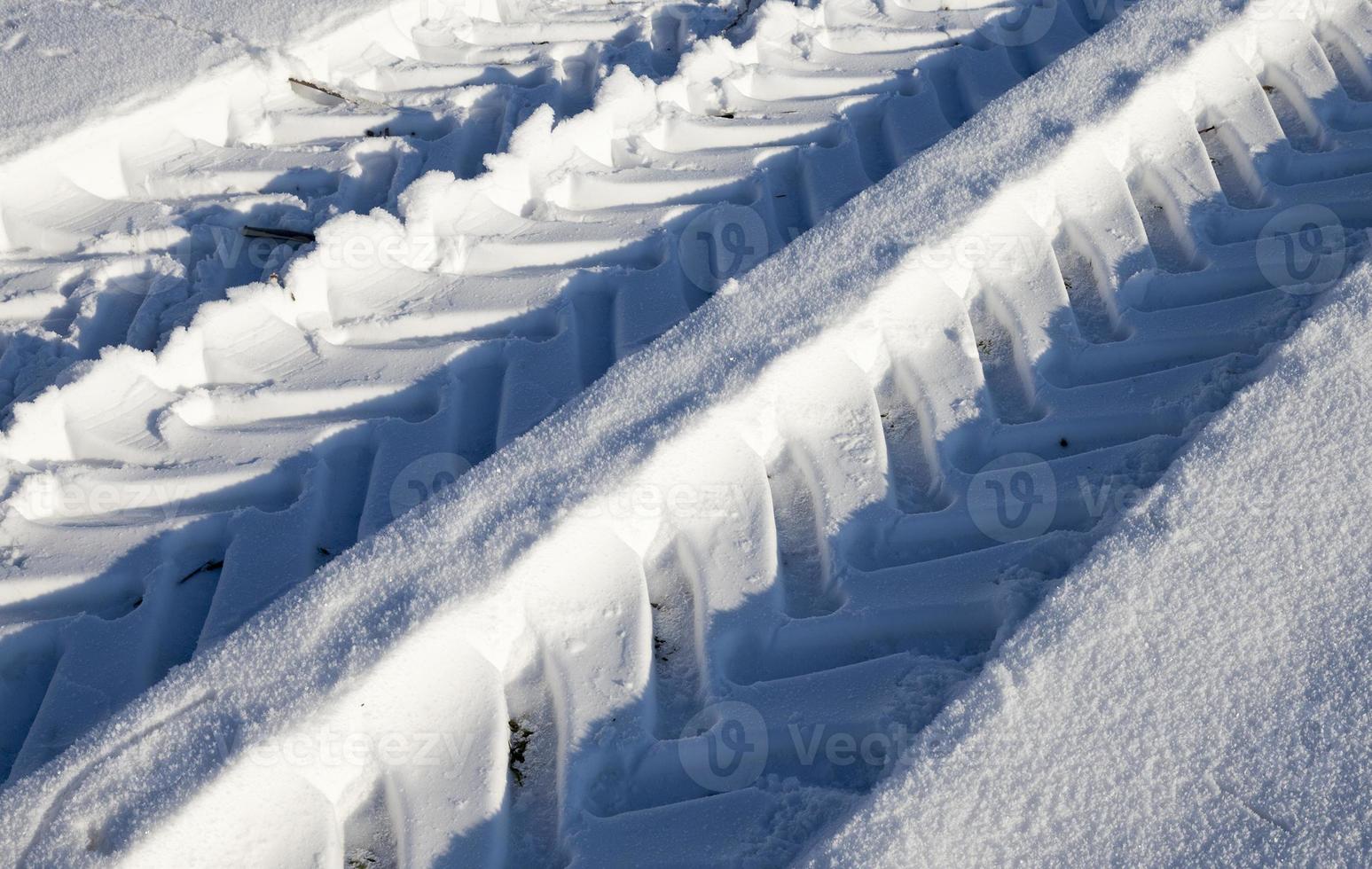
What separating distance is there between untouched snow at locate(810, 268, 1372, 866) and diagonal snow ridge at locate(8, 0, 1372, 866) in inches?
4.2

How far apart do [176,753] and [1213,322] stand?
1829mm

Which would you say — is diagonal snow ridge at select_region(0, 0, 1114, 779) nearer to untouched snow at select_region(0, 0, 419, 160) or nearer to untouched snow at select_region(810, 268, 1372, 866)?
untouched snow at select_region(0, 0, 419, 160)

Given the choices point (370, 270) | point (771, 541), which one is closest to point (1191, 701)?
point (771, 541)

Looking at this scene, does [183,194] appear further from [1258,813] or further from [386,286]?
[1258,813]

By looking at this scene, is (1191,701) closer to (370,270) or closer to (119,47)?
(370,270)

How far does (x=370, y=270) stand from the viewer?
2.25 meters

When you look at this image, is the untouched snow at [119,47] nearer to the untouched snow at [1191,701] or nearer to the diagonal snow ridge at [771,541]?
the diagonal snow ridge at [771,541]

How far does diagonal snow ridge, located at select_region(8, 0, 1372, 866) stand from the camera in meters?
1.50

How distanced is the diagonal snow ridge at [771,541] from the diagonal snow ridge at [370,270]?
179 mm

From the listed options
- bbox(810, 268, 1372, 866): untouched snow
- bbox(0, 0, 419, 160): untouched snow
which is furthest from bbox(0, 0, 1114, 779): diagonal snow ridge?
bbox(810, 268, 1372, 866): untouched snow

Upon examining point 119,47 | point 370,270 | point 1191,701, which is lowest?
point 1191,701

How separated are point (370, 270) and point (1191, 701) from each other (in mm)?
1625

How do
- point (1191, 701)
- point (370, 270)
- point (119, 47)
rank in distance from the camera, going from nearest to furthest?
1. point (1191, 701)
2. point (370, 270)
3. point (119, 47)

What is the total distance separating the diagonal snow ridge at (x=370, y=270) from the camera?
6.08 feet
